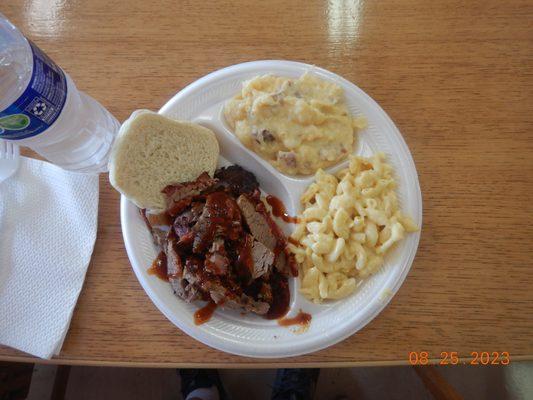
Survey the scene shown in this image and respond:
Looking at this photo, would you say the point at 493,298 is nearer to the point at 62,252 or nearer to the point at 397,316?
the point at 397,316

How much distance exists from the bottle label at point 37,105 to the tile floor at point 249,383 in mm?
1535

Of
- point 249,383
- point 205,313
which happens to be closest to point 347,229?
point 205,313

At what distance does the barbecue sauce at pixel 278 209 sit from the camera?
1314mm

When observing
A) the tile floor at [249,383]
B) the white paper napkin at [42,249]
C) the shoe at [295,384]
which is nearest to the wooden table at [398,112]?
the white paper napkin at [42,249]

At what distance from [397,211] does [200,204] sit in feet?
2.01

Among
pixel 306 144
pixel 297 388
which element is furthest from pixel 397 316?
pixel 297 388

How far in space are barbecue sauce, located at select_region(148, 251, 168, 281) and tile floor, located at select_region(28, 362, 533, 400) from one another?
3.73 feet

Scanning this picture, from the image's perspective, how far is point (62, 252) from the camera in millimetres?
1277

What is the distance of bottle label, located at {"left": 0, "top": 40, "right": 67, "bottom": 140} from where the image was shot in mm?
941

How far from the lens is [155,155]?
1.20m

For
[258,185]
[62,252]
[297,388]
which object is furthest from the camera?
[297,388]

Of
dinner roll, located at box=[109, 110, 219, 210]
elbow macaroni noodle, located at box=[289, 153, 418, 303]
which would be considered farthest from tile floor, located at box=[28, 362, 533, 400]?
dinner roll, located at box=[109, 110, 219, 210]

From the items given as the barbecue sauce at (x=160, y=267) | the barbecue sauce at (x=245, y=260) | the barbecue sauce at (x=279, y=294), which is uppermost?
the barbecue sauce at (x=245, y=260)

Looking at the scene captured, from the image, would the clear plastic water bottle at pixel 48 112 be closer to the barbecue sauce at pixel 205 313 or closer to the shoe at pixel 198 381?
the barbecue sauce at pixel 205 313
